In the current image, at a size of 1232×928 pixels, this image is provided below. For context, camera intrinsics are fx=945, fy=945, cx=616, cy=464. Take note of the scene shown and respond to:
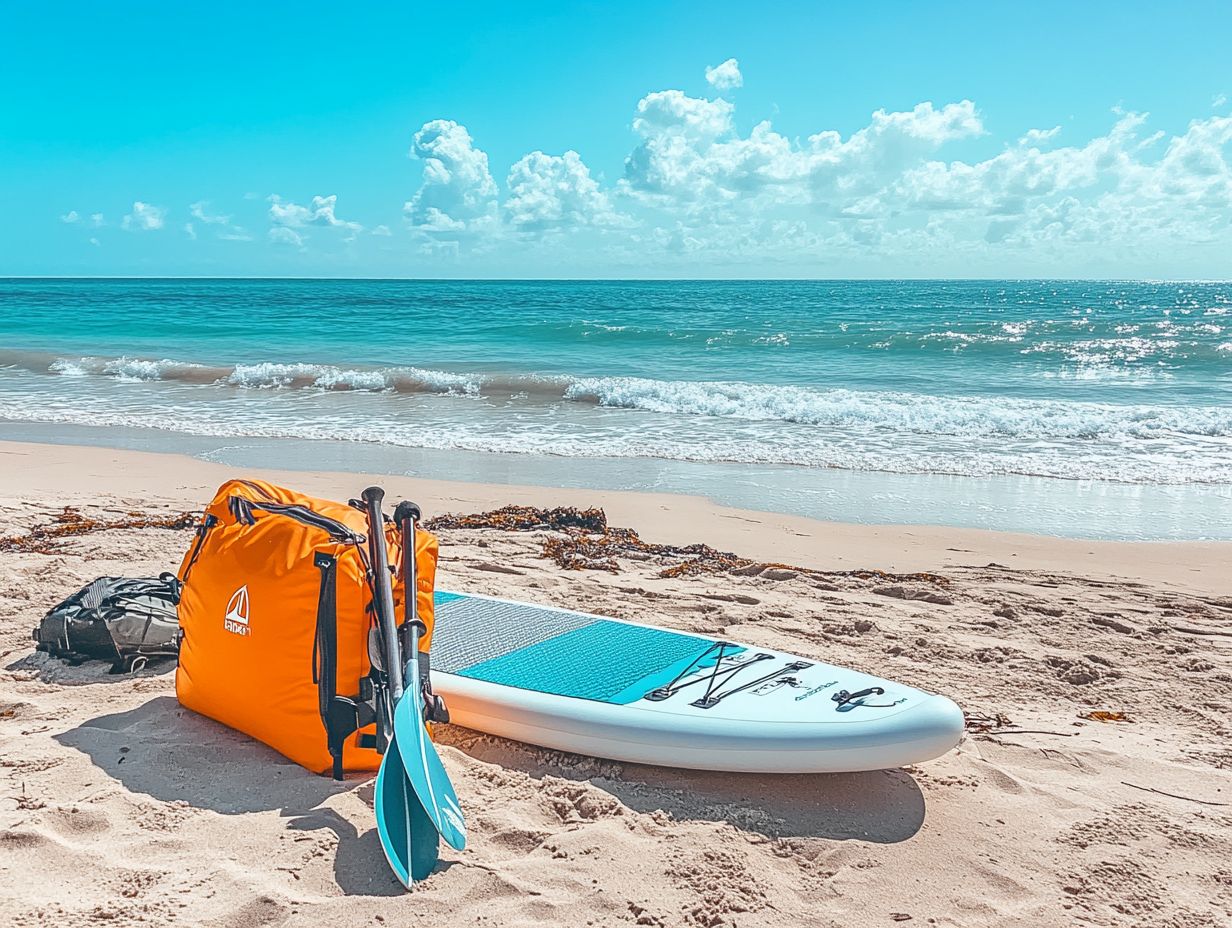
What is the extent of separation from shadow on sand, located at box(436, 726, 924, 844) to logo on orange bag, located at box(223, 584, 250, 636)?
794 mm

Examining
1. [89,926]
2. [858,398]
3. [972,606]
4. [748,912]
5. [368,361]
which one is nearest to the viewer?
[89,926]

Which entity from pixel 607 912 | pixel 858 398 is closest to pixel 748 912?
pixel 607 912

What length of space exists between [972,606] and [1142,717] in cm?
123

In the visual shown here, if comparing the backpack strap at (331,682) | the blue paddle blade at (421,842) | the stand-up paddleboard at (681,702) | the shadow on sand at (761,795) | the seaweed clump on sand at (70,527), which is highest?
the backpack strap at (331,682)

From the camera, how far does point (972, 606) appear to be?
4613 millimetres

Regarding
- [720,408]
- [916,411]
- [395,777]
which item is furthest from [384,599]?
[916,411]

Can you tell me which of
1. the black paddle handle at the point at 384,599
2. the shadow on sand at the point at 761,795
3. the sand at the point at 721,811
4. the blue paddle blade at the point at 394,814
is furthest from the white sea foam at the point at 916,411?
the blue paddle blade at the point at 394,814

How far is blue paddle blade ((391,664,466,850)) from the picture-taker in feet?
7.92

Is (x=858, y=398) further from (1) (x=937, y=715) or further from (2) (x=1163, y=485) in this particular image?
(1) (x=937, y=715)

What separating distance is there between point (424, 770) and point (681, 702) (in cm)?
90

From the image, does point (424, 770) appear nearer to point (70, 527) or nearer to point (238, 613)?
point (238, 613)

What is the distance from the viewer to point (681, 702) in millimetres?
3029

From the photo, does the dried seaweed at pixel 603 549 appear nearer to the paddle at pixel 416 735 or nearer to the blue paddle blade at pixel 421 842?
the paddle at pixel 416 735

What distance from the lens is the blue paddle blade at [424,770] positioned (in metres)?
2.41
